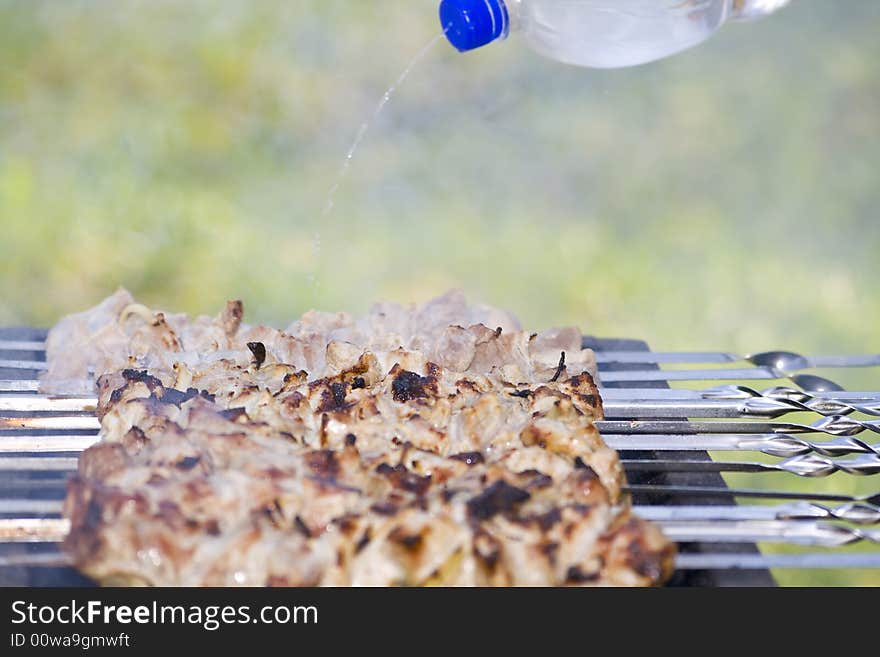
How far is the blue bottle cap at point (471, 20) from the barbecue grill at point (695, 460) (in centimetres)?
142

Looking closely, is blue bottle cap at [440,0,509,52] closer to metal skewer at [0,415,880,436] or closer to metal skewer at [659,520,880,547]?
metal skewer at [0,415,880,436]

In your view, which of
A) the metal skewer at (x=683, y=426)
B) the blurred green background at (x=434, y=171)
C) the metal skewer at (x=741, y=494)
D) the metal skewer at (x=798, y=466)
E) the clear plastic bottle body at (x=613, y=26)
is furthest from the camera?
the blurred green background at (x=434, y=171)

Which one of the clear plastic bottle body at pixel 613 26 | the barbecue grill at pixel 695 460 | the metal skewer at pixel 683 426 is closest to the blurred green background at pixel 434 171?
the clear plastic bottle body at pixel 613 26

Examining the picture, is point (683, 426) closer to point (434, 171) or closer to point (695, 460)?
point (695, 460)

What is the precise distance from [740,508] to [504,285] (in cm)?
505

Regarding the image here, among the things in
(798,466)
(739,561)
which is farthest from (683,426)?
(739,561)

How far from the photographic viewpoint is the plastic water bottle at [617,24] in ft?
14.4

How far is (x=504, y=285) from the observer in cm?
780

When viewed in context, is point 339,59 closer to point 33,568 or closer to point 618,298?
point 618,298

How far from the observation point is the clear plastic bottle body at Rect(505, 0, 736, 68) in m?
4.39

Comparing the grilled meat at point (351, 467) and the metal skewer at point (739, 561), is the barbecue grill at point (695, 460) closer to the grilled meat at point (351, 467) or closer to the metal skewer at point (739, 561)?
the metal skewer at point (739, 561)

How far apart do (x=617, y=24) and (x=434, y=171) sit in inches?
172
